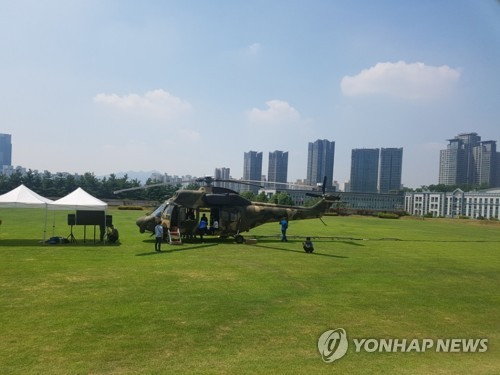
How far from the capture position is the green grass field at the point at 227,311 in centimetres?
548

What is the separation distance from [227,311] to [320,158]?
7445 inches

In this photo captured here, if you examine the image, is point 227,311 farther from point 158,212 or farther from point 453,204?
point 453,204

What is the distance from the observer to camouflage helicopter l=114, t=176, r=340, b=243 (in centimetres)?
1769

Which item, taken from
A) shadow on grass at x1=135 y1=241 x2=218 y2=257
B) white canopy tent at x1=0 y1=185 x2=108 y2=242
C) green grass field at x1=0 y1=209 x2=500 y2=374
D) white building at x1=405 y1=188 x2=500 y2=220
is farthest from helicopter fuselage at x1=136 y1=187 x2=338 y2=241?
white building at x1=405 y1=188 x2=500 y2=220

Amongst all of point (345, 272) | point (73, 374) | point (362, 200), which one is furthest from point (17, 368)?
point (362, 200)

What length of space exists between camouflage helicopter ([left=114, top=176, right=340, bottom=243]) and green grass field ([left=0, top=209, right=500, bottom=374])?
314 centimetres

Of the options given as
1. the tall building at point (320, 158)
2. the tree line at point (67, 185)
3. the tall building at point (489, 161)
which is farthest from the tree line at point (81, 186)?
the tall building at point (320, 158)

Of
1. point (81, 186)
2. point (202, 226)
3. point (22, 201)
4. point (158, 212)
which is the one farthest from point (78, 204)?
point (81, 186)

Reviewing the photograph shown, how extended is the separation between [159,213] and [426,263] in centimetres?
1128

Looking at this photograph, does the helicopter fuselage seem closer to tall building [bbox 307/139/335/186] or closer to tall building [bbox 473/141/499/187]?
tall building [bbox 473/141/499/187]

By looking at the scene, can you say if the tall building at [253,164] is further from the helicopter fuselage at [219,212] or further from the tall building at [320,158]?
the helicopter fuselage at [219,212]

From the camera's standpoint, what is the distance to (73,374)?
495 centimetres

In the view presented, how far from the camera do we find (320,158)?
19275cm

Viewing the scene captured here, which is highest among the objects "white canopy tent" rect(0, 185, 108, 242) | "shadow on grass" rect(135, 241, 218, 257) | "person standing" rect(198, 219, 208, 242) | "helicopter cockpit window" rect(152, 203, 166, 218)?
"white canopy tent" rect(0, 185, 108, 242)
